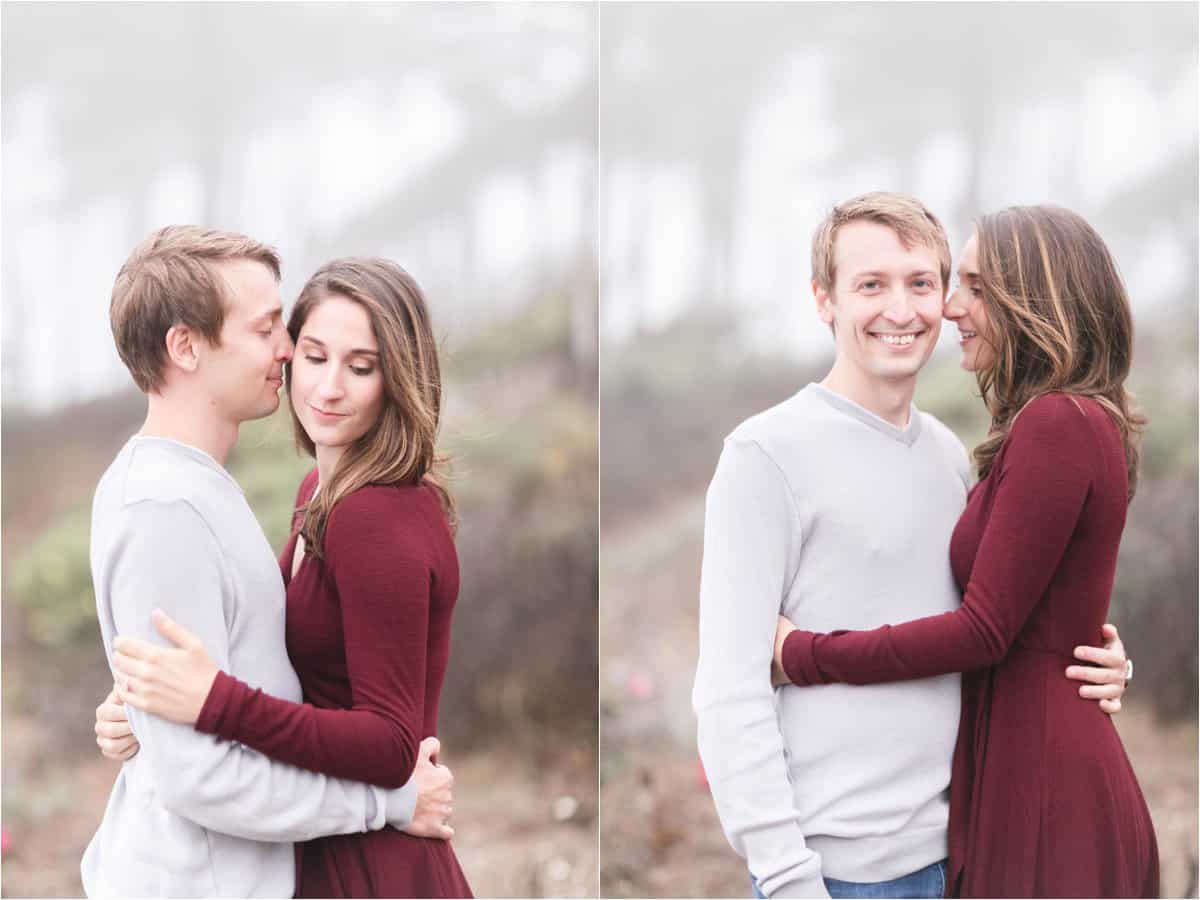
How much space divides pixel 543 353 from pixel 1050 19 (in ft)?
6.94

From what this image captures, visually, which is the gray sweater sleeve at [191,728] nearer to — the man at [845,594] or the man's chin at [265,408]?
the man's chin at [265,408]

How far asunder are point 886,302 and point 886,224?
5.4 inches

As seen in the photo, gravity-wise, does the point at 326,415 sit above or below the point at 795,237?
below

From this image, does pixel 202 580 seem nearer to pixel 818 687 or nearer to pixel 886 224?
pixel 818 687

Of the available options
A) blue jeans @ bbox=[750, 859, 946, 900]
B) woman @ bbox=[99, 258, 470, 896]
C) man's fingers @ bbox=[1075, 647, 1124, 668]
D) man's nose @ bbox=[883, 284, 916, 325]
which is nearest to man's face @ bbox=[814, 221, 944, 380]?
man's nose @ bbox=[883, 284, 916, 325]

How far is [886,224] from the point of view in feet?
6.65

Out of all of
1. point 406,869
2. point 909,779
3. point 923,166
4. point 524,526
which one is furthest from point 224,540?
point 923,166

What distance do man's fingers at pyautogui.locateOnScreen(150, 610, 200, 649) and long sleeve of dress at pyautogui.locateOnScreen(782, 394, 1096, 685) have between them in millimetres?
959

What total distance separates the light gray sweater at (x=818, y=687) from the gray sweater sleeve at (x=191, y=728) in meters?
0.65

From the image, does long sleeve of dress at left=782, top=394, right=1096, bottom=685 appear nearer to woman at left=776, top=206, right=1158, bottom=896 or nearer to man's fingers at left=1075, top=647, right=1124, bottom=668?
woman at left=776, top=206, right=1158, bottom=896

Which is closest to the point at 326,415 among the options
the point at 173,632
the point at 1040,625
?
the point at 173,632

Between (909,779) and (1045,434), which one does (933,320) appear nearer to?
(1045,434)

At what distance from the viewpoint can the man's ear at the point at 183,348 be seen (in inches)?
70.7

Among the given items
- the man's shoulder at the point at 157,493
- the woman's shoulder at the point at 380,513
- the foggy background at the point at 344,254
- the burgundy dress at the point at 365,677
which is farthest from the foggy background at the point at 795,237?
the man's shoulder at the point at 157,493
